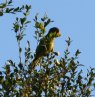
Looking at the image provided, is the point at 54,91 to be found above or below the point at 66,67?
below

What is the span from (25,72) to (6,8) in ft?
3.60

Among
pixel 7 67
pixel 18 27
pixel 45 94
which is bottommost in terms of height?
pixel 45 94

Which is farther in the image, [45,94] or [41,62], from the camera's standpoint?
[41,62]

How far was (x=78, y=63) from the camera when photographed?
7.72 m

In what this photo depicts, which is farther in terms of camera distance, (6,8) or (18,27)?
(18,27)

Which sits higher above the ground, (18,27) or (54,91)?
(18,27)

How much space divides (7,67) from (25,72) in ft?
1.06

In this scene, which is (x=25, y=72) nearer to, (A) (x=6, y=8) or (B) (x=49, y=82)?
(B) (x=49, y=82)

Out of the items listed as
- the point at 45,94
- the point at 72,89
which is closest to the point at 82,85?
the point at 72,89

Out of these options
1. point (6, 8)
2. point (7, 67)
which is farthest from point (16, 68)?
point (6, 8)

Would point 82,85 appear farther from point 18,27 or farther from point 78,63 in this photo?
point 18,27

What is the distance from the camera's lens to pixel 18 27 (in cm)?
745

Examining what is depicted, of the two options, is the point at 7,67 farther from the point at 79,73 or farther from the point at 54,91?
the point at 79,73

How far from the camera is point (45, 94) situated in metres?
6.95
